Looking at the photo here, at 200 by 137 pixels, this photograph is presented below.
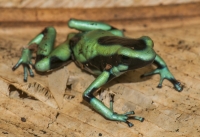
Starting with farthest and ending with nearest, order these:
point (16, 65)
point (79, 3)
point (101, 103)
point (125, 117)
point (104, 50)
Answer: point (79, 3), point (16, 65), point (104, 50), point (101, 103), point (125, 117)

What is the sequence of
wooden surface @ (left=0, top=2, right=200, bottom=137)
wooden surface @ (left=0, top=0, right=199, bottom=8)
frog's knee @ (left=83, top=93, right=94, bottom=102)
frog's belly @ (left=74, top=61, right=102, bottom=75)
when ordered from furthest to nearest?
wooden surface @ (left=0, top=0, right=199, bottom=8)
frog's belly @ (left=74, top=61, right=102, bottom=75)
frog's knee @ (left=83, top=93, right=94, bottom=102)
wooden surface @ (left=0, top=2, right=200, bottom=137)

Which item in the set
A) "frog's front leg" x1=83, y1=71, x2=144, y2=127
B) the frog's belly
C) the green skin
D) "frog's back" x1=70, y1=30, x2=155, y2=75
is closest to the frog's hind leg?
the green skin

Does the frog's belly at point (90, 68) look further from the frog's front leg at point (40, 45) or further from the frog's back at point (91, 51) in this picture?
the frog's front leg at point (40, 45)

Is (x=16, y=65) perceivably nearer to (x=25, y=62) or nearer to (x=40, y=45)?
(x=25, y=62)

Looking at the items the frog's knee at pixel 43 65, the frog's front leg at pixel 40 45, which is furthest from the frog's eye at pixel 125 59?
the frog's front leg at pixel 40 45

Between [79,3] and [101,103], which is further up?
[79,3]

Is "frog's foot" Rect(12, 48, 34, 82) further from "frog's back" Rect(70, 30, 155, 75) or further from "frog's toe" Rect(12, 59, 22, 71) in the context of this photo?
"frog's back" Rect(70, 30, 155, 75)

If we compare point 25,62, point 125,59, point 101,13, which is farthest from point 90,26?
point 125,59
